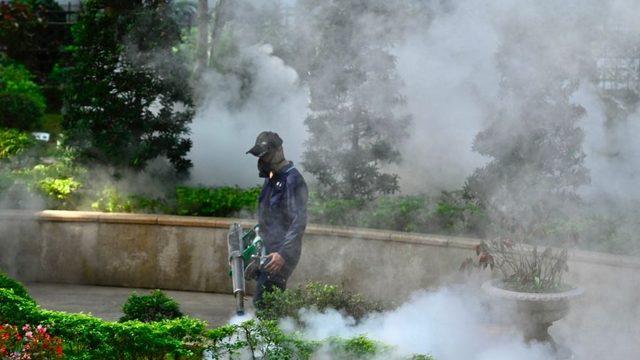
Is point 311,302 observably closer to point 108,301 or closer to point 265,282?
point 265,282

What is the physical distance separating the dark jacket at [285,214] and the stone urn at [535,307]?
57.7 inches

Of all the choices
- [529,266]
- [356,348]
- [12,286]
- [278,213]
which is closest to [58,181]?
[12,286]

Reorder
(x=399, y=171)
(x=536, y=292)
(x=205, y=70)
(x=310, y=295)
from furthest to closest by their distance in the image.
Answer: (x=205, y=70) → (x=399, y=171) → (x=536, y=292) → (x=310, y=295)

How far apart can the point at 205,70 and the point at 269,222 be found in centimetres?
842

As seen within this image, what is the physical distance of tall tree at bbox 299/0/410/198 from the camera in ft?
36.6

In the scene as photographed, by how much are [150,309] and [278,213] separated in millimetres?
1309

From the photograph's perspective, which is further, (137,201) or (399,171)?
(399,171)

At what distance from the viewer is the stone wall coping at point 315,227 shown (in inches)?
323

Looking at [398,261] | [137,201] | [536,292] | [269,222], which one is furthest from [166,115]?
[536,292]

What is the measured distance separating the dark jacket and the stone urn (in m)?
1.47

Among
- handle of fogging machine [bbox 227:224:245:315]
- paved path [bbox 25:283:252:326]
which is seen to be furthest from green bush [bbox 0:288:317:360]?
paved path [bbox 25:283:252:326]

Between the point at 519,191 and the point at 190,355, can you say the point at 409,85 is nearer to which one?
the point at 519,191

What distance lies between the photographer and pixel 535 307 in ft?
23.7

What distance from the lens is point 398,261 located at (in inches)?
370
